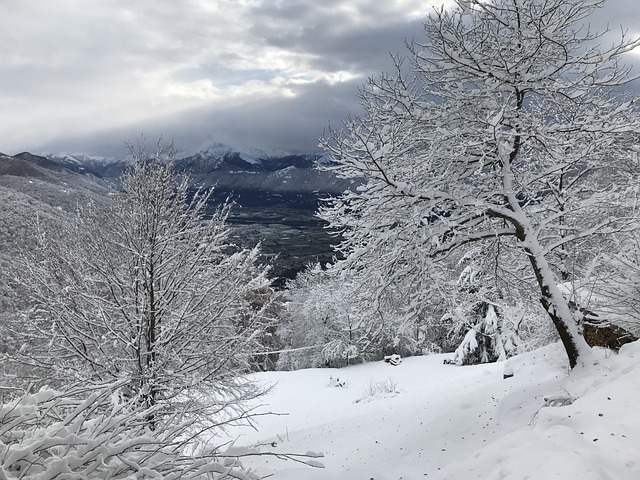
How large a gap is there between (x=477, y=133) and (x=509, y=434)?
13.1 ft

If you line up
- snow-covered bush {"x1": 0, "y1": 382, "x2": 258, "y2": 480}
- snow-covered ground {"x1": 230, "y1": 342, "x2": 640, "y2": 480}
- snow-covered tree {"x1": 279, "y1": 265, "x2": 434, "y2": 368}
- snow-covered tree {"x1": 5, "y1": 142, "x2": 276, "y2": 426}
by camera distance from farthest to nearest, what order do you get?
snow-covered tree {"x1": 279, "y1": 265, "x2": 434, "y2": 368} < snow-covered tree {"x1": 5, "y1": 142, "x2": 276, "y2": 426} < snow-covered ground {"x1": 230, "y1": 342, "x2": 640, "y2": 480} < snow-covered bush {"x1": 0, "y1": 382, "x2": 258, "y2": 480}

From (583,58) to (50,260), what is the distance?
905 cm

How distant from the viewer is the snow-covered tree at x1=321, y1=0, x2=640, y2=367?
20.2 ft

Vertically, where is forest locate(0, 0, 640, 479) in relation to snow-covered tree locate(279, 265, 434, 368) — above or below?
above

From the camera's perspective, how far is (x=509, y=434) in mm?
4527

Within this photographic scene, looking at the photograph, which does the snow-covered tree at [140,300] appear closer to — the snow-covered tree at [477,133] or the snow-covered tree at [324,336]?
the snow-covered tree at [477,133]

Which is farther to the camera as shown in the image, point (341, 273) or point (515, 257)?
point (515, 257)

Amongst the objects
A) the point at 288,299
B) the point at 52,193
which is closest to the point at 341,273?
the point at 288,299

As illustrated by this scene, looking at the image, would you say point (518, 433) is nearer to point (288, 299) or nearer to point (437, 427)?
point (437, 427)

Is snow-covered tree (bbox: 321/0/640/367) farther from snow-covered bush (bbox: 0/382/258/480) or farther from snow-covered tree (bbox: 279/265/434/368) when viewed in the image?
snow-covered tree (bbox: 279/265/434/368)

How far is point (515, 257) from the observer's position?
802cm

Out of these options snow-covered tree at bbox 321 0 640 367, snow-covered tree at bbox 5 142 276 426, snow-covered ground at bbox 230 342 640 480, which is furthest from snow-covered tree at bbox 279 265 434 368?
snow-covered tree at bbox 321 0 640 367

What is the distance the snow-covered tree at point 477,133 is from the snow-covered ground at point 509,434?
107 centimetres

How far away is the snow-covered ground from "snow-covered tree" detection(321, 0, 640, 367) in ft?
3.50
